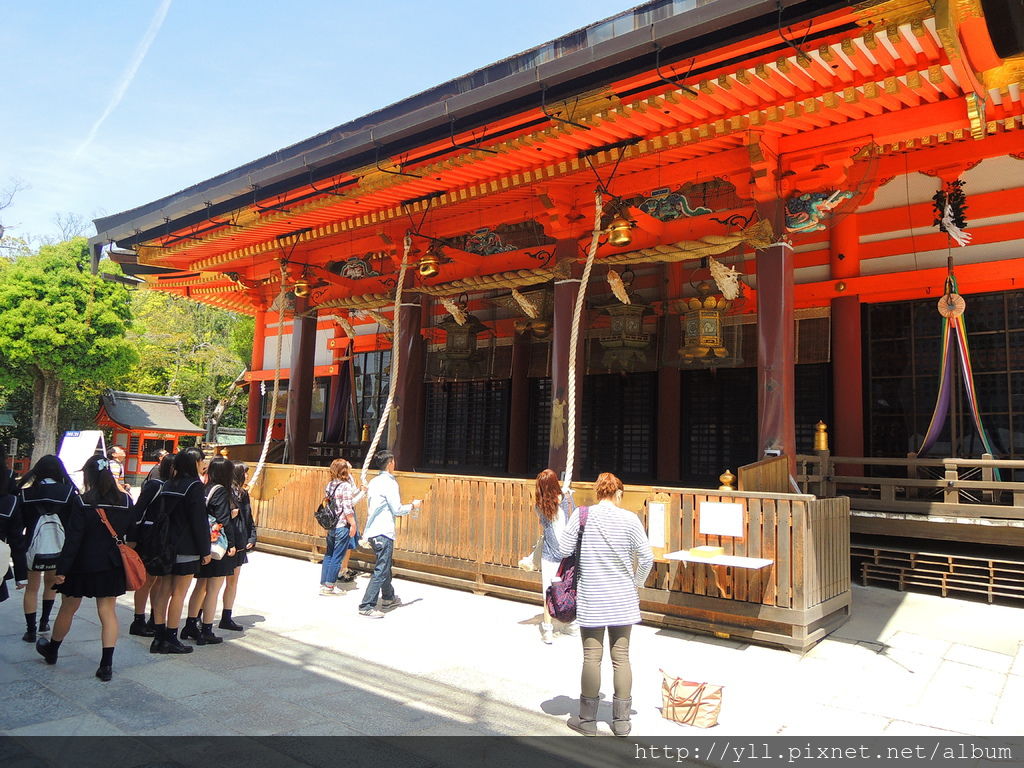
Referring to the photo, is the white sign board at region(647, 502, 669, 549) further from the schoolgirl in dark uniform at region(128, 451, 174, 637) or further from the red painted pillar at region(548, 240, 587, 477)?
the schoolgirl in dark uniform at region(128, 451, 174, 637)

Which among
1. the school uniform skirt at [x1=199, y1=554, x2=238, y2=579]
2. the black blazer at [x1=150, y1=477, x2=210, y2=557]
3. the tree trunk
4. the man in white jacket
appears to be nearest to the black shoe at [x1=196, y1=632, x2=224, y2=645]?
the school uniform skirt at [x1=199, y1=554, x2=238, y2=579]

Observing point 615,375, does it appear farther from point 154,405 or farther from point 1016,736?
point 154,405

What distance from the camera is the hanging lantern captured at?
358 inches

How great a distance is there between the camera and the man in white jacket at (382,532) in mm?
6749

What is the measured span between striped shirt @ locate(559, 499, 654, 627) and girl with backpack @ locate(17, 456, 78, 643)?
3.70 metres

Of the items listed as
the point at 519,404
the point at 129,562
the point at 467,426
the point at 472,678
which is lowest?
the point at 472,678

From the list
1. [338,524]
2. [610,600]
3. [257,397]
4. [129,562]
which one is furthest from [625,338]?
[257,397]

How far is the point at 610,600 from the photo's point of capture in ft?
12.9

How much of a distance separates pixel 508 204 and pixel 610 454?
471 centimetres

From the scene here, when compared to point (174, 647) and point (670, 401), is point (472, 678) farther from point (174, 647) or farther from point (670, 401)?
point (670, 401)

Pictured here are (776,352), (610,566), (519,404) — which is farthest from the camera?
(519,404)

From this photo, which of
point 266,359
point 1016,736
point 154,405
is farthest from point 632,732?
point 154,405

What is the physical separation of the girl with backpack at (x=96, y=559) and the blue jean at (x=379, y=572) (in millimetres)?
2407

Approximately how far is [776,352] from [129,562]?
627 centimetres
